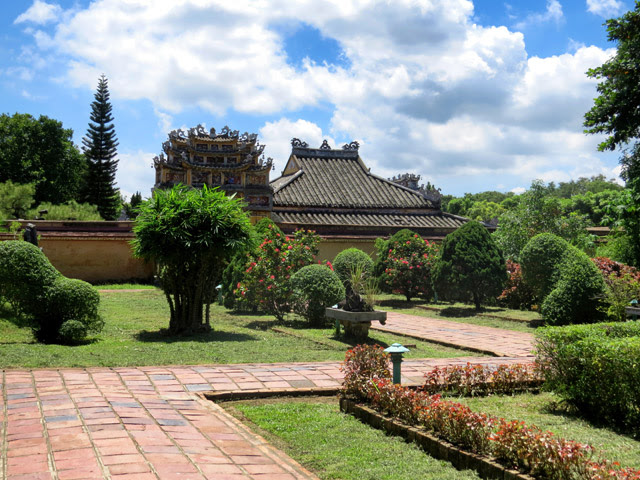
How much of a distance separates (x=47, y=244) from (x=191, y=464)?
2170cm

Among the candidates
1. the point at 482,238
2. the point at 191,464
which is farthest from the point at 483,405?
the point at 482,238

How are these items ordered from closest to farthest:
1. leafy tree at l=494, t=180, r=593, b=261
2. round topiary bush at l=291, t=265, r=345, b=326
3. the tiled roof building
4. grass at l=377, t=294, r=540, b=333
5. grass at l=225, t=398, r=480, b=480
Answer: grass at l=225, t=398, r=480, b=480 → round topiary bush at l=291, t=265, r=345, b=326 → grass at l=377, t=294, r=540, b=333 → leafy tree at l=494, t=180, r=593, b=261 → the tiled roof building

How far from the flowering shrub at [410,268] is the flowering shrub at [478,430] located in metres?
13.0

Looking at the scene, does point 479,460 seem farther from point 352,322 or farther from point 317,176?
point 317,176

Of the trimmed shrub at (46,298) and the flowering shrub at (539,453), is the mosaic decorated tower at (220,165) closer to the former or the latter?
the trimmed shrub at (46,298)

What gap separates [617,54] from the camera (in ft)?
46.9

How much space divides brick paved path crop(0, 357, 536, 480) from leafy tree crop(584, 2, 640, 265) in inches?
409

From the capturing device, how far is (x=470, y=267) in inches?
633

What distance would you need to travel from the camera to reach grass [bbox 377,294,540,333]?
14.0 metres

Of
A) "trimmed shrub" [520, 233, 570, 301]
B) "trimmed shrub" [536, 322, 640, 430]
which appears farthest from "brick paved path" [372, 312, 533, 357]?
"trimmed shrub" [536, 322, 640, 430]

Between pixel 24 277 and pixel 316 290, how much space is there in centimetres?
534

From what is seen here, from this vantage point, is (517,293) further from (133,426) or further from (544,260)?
(133,426)

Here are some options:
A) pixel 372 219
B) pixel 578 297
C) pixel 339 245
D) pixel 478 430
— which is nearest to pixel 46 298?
pixel 478 430

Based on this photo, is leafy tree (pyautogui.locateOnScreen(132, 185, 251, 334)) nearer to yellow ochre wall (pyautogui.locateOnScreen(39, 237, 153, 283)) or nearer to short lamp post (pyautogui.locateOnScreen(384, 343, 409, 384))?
short lamp post (pyautogui.locateOnScreen(384, 343, 409, 384))
